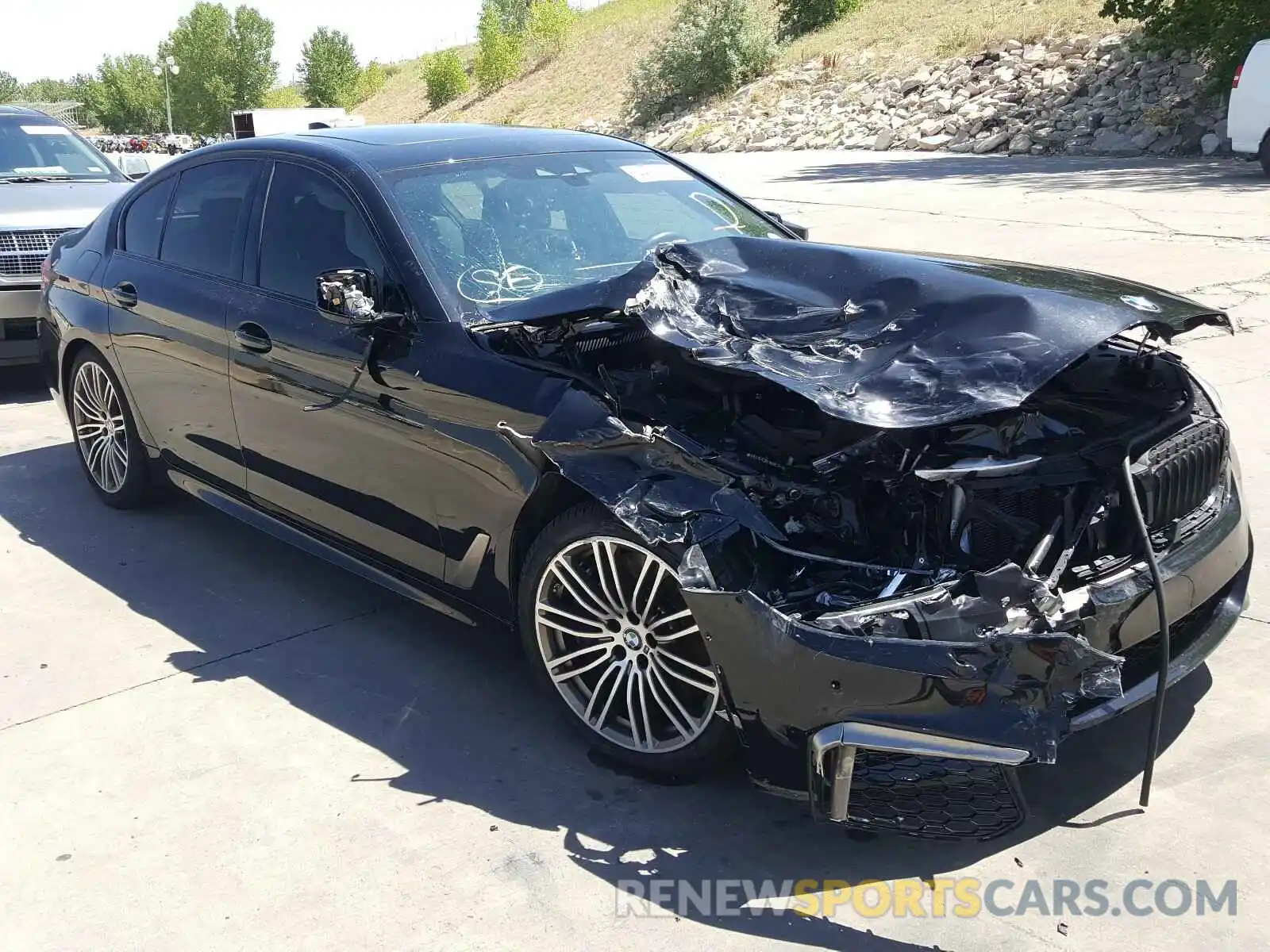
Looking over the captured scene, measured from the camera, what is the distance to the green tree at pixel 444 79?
71875 millimetres

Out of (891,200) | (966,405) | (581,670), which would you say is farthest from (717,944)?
(891,200)

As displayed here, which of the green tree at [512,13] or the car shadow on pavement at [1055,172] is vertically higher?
the green tree at [512,13]

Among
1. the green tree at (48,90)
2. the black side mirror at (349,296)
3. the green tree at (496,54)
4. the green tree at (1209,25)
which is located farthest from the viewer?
the green tree at (48,90)

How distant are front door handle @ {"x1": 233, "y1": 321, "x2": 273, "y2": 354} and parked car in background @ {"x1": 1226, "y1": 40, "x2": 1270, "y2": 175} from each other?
1544 cm

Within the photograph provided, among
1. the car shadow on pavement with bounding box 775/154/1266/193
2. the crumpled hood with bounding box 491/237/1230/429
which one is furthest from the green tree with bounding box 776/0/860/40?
the crumpled hood with bounding box 491/237/1230/429

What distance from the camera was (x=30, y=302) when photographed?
826cm

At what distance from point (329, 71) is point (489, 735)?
3830 inches

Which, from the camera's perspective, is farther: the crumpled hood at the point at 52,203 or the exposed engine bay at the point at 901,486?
the crumpled hood at the point at 52,203

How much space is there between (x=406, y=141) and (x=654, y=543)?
236cm

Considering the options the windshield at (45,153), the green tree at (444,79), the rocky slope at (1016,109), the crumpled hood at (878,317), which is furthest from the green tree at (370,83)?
the crumpled hood at (878,317)

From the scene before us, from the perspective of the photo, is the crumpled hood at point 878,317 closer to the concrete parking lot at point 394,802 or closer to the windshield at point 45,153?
the concrete parking lot at point 394,802

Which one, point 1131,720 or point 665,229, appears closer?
point 1131,720

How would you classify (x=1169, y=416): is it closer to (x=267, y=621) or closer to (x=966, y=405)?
(x=966, y=405)

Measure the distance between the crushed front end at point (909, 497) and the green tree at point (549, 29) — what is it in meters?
63.7
